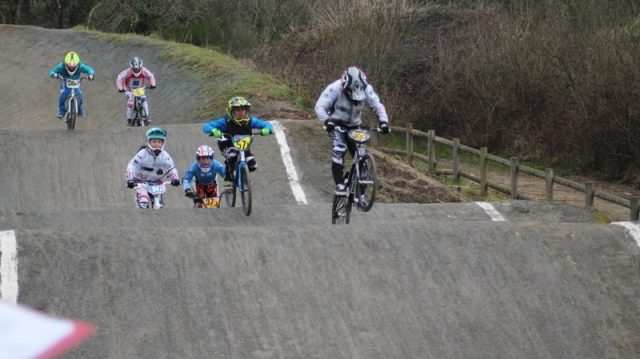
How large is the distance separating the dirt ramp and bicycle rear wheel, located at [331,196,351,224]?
15192 mm

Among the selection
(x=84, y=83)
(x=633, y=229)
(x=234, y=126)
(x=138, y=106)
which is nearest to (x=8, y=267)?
(x=234, y=126)

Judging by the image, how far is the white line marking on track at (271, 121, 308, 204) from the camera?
57.9 ft

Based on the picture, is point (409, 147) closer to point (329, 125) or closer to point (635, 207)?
point (635, 207)

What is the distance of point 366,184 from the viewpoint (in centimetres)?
1185

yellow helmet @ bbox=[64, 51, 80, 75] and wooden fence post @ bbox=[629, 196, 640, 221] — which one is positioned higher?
yellow helmet @ bbox=[64, 51, 80, 75]

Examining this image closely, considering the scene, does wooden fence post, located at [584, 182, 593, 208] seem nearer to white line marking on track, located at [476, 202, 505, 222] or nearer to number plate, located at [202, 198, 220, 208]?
white line marking on track, located at [476, 202, 505, 222]

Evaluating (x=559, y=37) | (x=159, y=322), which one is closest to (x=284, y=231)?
(x=159, y=322)

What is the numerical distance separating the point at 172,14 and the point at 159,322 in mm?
40011

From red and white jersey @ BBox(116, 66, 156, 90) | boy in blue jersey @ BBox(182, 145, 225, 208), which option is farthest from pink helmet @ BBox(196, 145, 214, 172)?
red and white jersey @ BBox(116, 66, 156, 90)

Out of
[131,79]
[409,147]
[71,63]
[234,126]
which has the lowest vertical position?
[409,147]

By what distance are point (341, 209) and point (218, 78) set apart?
1736 cm

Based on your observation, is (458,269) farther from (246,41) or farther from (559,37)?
(246,41)

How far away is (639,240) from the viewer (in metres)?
10.3

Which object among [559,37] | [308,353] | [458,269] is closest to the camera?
[308,353]
